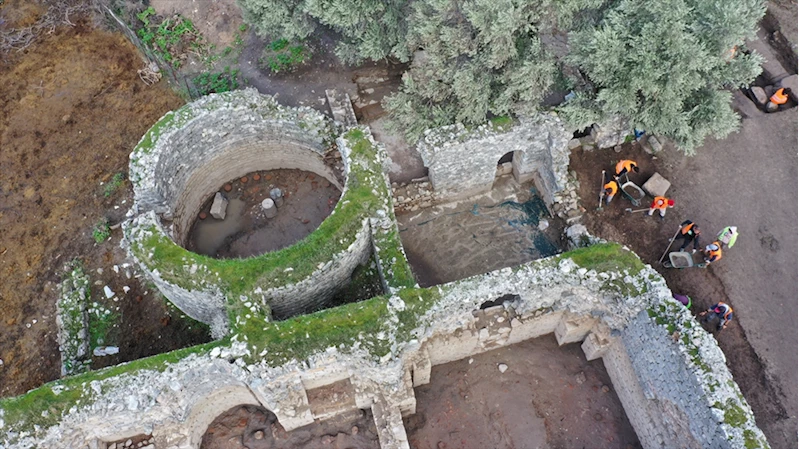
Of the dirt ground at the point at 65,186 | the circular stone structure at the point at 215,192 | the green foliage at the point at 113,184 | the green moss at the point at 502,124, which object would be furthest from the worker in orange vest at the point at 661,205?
the green foliage at the point at 113,184

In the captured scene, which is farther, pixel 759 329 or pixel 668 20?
pixel 759 329

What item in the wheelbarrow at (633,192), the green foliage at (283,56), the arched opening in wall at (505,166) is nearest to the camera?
the wheelbarrow at (633,192)

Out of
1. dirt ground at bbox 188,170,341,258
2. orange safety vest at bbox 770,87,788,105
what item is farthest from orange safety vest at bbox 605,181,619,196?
dirt ground at bbox 188,170,341,258

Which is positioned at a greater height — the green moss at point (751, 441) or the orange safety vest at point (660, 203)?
the orange safety vest at point (660, 203)

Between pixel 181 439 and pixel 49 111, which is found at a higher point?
pixel 49 111

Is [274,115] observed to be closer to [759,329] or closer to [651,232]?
[651,232]

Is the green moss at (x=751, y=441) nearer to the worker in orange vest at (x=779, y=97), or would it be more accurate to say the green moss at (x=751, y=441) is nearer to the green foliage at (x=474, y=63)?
the green foliage at (x=474, y=63)

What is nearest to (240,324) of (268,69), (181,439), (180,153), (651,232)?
(181,439)

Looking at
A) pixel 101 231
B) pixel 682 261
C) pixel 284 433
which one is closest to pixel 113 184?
pixel 101 231
